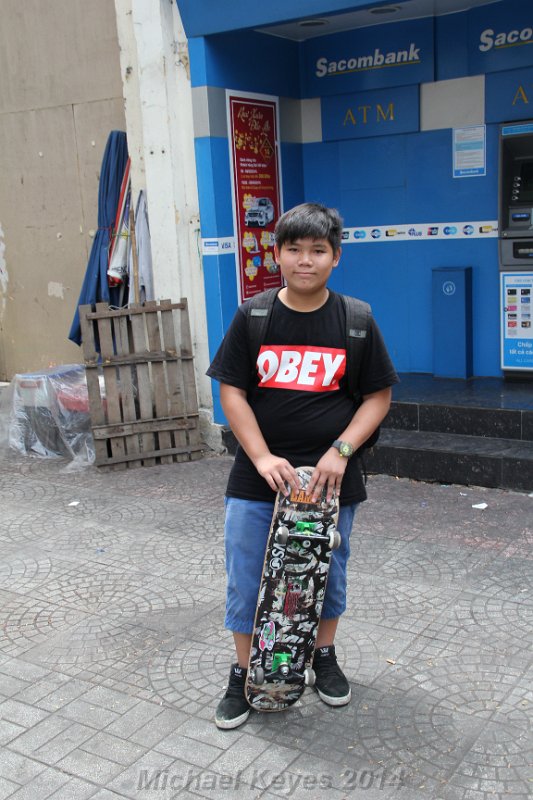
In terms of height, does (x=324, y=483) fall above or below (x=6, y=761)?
above

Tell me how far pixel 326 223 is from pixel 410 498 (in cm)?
306

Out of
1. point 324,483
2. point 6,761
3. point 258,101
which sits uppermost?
point 258,101

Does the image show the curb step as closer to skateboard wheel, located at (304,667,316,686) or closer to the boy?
the boy

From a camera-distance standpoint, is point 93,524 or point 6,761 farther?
point 93,524

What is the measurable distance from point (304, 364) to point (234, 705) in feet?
4.45

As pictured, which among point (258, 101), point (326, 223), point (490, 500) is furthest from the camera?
point (258, 101)

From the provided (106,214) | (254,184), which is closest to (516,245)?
(254,184)

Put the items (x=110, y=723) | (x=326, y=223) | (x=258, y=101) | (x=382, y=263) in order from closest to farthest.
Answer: (x=326, y=223) < (x=110, y=723) < (x=258, y=101) < (x=382, y=263)

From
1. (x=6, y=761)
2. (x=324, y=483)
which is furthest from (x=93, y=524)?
(x=324, y=483)

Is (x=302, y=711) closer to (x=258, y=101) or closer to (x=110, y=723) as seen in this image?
(x=110, y=723)

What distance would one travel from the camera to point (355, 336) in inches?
123

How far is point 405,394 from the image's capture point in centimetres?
679

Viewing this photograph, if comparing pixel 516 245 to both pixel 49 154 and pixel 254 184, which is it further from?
pixel 49 154

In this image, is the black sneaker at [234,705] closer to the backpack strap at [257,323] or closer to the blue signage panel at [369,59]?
the backpack strap at [257,323]
